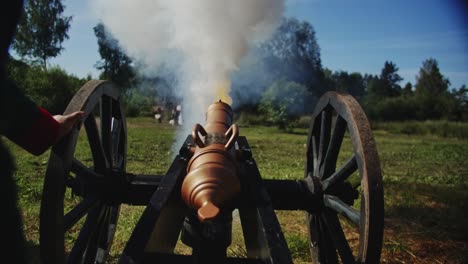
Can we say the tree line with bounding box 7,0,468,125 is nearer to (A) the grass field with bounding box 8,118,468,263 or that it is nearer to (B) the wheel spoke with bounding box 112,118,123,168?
(A) the grass field with bounding box 8,118,468,263

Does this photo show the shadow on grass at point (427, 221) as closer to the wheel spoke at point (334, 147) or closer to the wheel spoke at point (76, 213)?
the wheel spoke at point (334, 147)

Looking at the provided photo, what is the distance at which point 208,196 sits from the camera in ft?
5.18

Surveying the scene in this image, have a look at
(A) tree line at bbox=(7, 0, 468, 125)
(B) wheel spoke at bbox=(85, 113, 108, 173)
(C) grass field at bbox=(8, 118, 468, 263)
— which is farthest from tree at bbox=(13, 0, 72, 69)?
(B) wheel spoke at bbox=(85, 113, 108, 173)

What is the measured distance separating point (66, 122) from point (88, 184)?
77 cm

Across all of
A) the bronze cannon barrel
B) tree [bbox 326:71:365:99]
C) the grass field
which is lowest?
the grass field

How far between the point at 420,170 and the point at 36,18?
3056 centimetres

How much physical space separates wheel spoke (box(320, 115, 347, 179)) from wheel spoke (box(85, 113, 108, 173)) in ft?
4.72

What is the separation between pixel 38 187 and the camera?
516 centimetres

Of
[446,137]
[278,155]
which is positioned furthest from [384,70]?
[278,155]

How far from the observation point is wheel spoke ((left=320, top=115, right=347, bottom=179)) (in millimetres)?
2574

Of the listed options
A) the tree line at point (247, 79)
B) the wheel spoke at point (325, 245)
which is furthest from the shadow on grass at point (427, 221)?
the tree line at point (247, 79)

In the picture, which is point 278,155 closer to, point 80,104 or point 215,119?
point 215,119

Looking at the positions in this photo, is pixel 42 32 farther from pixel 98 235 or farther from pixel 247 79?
pixel 98 235

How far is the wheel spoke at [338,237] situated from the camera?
228 cm
